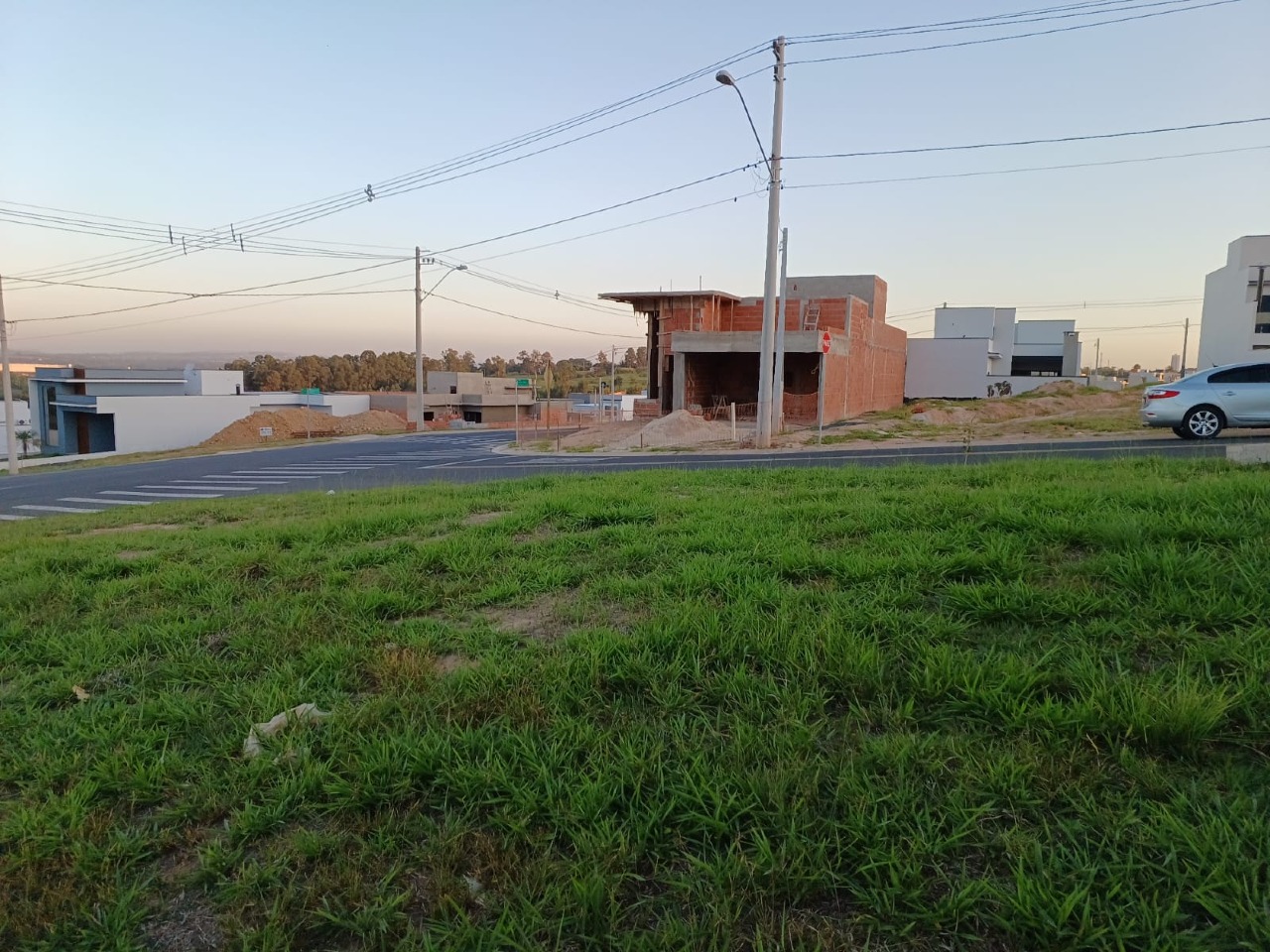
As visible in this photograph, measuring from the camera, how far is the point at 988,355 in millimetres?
65125

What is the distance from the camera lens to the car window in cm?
1502

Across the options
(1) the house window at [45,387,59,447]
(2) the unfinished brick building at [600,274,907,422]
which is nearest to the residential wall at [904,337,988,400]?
(2) the unfinished brick building at [600,274,907,422]

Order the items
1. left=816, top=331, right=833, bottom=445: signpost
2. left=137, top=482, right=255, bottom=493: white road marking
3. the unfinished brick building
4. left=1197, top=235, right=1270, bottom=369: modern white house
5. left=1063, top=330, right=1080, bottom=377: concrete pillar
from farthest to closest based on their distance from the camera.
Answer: left=1063, top=330, right=1080, bottom=377: concrete pillar < left=1197, top=235, right=1270, bottom=369: modern white house < the unfinished brick building < left=816, top=331, right=833, bottom=445: signpost < left=137, top=482, right=255, bottom=493: white road marking

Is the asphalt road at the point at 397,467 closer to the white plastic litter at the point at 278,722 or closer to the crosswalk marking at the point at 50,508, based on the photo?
the crosswalk marking at the point at 50,508

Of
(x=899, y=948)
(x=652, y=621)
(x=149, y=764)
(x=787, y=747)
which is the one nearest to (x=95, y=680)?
(x=149, y=764)

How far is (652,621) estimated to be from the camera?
405 cm

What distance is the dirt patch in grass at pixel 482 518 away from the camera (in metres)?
7.24

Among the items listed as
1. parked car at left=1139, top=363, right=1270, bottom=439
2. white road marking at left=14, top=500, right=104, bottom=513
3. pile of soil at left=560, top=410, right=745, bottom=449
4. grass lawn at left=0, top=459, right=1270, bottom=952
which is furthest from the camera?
pile of soil at left=560, top=410, right=745, bottom=449

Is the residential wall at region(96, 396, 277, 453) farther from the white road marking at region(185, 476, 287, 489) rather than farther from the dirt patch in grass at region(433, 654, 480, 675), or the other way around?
the dirt patch in grass at region(433, 654, 480, 675)

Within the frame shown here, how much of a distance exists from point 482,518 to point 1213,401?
15.4 metres

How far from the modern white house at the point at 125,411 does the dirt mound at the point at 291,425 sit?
7.43 ft

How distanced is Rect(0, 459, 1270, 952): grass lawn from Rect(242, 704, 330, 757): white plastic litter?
7 cm

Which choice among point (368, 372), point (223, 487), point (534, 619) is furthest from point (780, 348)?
point (368, 372)

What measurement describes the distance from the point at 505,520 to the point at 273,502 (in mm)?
6126
